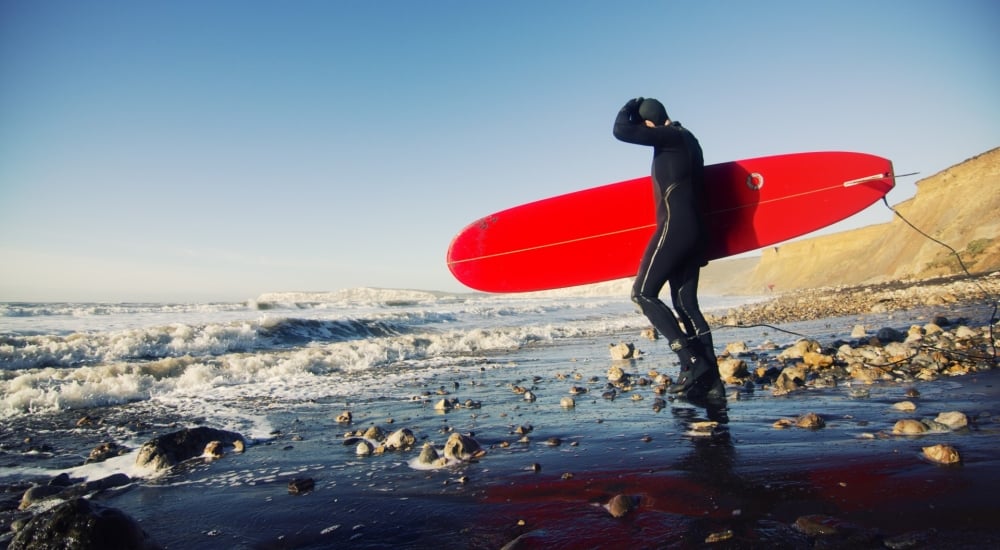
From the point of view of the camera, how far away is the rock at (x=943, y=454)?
98.0 inches

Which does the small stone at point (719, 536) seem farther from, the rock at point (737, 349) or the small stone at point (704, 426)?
the rock at point (737, 349)

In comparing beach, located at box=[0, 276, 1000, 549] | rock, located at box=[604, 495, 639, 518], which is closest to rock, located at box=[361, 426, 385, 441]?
beach, located at box=[0, 276, 1000, 549]

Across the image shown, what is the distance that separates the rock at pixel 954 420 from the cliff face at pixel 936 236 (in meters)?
5.24

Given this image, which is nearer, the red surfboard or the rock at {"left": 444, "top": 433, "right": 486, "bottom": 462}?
the rock at {"left": 444, "top": 433, "right": 486, "bottom": 462}

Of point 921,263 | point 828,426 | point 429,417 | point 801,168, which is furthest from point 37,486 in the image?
point 921,263

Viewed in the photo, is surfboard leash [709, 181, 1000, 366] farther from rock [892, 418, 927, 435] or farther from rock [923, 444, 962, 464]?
rock [923, 444, 962, 464]

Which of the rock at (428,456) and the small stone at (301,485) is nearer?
the small stone at (301,485)

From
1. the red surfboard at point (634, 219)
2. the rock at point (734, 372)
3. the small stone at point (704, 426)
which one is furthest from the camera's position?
the red surfboard at point (634, 219)

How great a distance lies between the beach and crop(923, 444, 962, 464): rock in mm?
27

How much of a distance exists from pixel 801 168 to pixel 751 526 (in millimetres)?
5586

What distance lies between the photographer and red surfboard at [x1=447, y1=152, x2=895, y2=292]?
6.03m

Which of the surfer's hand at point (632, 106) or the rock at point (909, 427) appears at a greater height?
the surfer's hand at point (632, 106)

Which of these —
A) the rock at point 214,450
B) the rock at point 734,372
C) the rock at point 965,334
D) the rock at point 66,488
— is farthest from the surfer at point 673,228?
the rock at point 66,488

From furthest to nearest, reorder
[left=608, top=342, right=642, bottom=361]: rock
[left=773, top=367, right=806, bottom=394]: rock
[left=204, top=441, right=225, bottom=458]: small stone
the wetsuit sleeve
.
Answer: [left=608, top=342, right=642, bottom=361]: rock, [left=773, top=367, right=806, bottom=394]: rock, the wetsuit sleeve, [left=204, top=441, right=225, bottom=458]: small stone
